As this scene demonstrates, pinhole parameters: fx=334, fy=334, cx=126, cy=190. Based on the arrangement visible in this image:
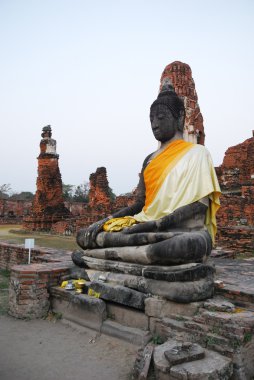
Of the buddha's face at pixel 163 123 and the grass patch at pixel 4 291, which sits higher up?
the buddha's face at pixel 163 123

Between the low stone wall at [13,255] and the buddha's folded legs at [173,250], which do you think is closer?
the buddha's folded legs at [173,250]

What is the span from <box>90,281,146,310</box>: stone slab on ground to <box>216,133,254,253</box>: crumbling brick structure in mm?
4834

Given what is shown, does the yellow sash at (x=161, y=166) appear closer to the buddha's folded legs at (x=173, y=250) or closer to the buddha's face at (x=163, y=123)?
the buddha's face at (x=163, y=123)

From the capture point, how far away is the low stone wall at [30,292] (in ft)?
13.0

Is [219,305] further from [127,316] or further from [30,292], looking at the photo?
[30,292]

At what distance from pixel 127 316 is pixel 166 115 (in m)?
2.62

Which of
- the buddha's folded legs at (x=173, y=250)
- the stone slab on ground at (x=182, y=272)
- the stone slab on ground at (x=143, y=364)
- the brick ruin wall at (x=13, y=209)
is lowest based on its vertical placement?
the stone slab on ground at (x=143, y=364)

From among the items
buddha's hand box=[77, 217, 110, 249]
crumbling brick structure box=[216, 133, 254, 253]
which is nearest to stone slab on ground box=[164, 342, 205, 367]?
buddha's hand box=[77, 217, 110, 249]

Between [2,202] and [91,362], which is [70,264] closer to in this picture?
[91,362]

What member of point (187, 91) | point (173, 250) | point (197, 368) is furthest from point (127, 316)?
point (187, 91)

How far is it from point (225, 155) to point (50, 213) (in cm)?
1457

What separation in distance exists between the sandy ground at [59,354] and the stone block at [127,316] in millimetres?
215

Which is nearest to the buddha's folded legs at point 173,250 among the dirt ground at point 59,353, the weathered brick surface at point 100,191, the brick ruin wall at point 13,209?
the dirt ground at point 59,353

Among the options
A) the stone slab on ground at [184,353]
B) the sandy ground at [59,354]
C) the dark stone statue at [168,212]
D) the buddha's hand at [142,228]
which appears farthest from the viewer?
the buddha's hand at [142,228]
